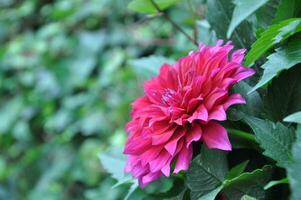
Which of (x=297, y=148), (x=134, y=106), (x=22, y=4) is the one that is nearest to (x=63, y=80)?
(x=22, y=4)

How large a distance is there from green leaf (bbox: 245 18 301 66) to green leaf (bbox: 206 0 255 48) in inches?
3.3

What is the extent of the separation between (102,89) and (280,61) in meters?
1.40

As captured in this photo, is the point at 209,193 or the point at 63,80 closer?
the point at 209,193

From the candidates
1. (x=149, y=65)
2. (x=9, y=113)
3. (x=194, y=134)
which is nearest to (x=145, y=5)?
(x=149, y=65)

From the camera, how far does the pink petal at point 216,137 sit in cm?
48

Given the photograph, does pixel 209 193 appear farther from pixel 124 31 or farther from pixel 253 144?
pixel 124 31

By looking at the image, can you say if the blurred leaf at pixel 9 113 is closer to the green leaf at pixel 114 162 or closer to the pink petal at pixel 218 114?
the green leaf at pixel 114 162

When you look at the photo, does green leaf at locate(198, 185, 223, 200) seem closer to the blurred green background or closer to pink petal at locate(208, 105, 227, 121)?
pink petal at locate(208, 105, 227, 121)

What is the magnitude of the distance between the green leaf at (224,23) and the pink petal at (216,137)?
0.47 ft

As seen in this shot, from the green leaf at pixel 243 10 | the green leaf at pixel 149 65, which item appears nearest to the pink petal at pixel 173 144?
the green leaf at pixel 243 10

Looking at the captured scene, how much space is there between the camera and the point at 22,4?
2.59 meters

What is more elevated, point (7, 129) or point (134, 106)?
point (134, 106)

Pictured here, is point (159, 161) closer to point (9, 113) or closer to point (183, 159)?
point (183, 159)

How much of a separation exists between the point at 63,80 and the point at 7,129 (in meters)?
0.29
